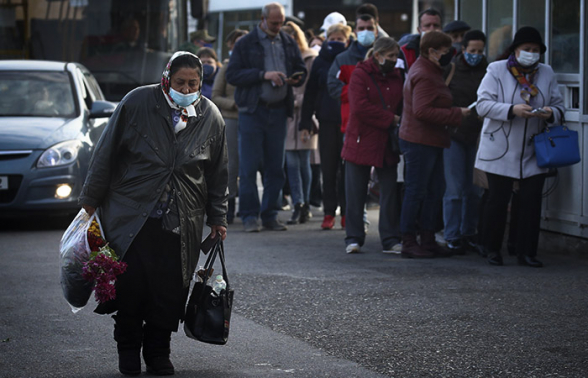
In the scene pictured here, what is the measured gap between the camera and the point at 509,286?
788cm

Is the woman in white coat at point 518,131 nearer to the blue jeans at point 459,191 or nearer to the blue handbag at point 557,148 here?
the blue handbag at point 557,148

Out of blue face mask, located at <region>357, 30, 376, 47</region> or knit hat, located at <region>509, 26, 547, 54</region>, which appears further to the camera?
blue face mask, located at <region>357, 30, 376, 47</region>

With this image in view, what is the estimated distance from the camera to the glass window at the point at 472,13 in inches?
445

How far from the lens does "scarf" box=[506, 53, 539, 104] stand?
8.82m

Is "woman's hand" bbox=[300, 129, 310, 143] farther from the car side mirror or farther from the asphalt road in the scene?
the asphalt road

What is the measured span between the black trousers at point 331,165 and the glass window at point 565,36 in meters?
2.50

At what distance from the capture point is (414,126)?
926cm

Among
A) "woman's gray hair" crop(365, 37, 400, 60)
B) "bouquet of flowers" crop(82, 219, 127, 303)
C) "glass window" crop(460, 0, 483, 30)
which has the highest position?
"glass window" crop(460, 0, 483, 30)

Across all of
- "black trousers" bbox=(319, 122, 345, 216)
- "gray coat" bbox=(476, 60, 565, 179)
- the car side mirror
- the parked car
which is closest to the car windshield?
the parked car

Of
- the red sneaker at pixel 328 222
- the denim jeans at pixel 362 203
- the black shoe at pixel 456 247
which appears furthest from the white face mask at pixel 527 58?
the red sneaker at pixel 328 222

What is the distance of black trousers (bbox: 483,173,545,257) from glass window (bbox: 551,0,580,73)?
52.7 inches

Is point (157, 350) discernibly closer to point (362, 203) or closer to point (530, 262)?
point (530, 262)

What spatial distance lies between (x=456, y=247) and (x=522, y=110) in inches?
64.3

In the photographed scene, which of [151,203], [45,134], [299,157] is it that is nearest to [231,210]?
[299,157]
